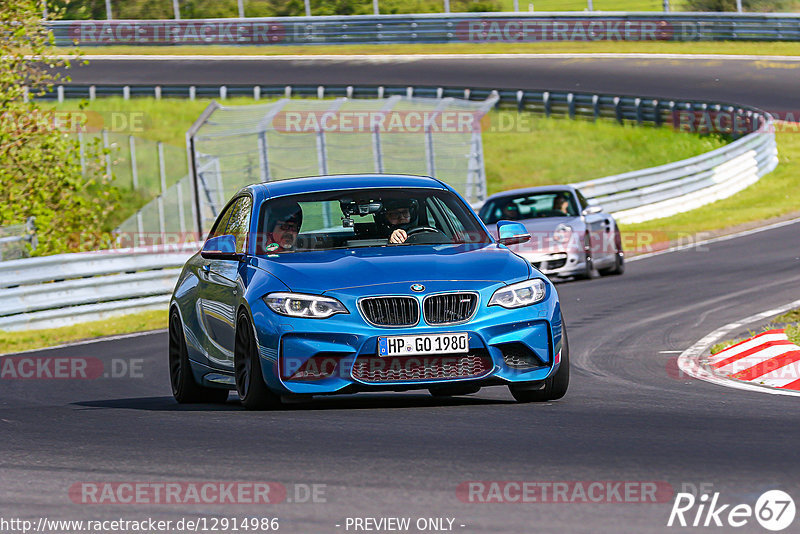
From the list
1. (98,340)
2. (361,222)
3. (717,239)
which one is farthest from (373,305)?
(717,239)

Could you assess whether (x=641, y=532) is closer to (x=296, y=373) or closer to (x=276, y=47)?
(x=296, y=373)

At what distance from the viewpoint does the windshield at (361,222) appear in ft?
30.8

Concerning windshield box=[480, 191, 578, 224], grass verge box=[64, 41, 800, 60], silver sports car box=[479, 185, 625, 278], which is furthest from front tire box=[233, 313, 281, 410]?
grass verge box=[64, 41, 800, 60]

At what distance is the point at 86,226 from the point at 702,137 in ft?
73.3

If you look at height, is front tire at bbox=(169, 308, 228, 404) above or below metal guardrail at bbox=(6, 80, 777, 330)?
above

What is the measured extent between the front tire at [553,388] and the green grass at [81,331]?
8.99 meters

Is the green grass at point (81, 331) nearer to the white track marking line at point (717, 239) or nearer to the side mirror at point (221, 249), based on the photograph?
the side mirror at point (221, 249)

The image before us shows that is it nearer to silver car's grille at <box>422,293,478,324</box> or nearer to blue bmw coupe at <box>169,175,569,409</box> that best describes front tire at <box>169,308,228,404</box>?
blue bmw coupe at <box>169,175,569,409</box>

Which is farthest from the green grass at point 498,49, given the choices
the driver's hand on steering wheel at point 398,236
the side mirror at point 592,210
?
the driver's hand on steering wheel at point 398,236

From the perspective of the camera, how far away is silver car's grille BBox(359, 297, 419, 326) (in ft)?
27.1

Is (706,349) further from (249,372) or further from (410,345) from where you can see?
(249,372)

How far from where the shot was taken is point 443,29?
6025cm

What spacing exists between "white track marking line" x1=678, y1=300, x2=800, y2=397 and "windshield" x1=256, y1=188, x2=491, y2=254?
2.15m

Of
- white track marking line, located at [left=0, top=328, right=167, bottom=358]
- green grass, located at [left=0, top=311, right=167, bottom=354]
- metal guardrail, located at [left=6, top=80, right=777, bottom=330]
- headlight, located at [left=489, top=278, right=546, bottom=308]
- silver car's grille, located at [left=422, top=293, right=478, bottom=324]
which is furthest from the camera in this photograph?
metal guardrail, located at [left=6, top=80, right=777, bottom=330]
